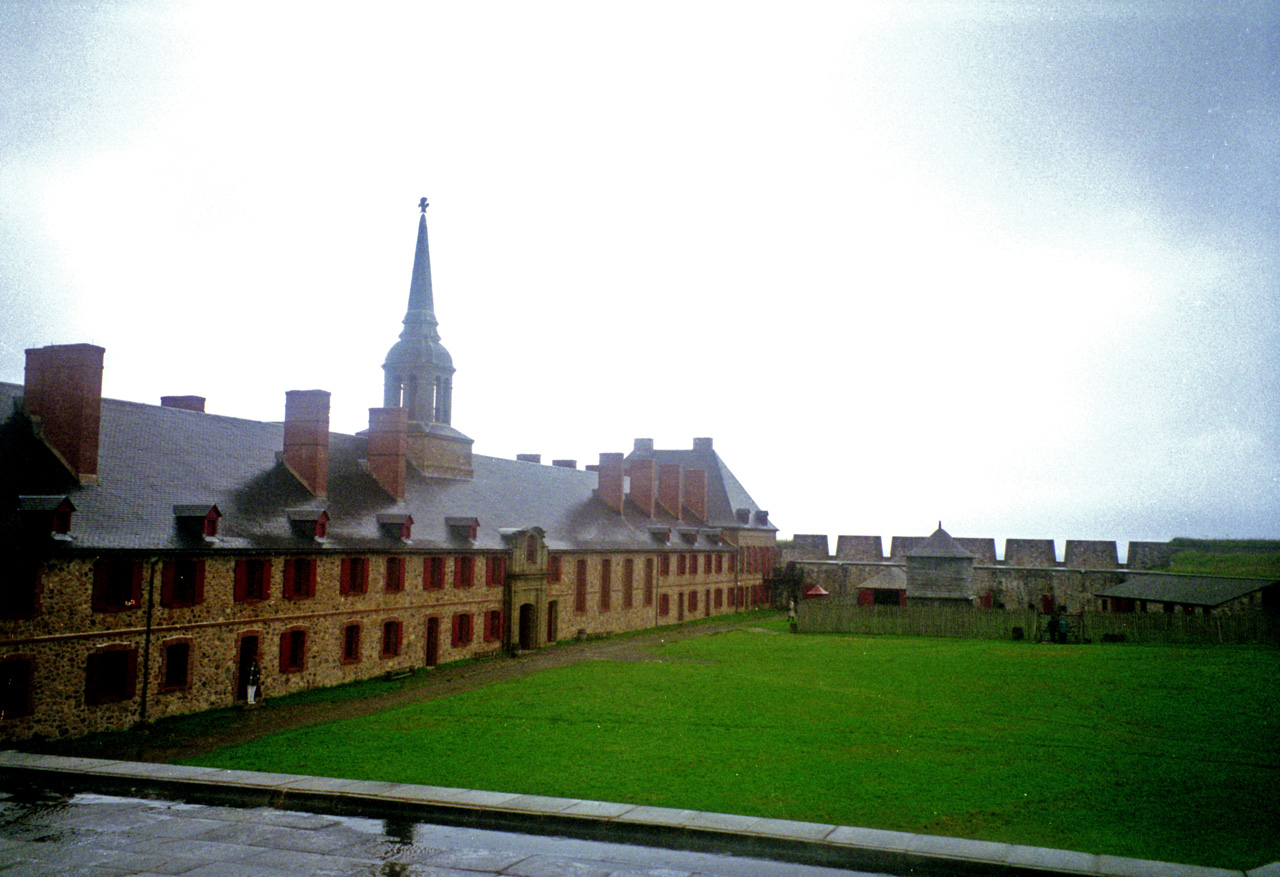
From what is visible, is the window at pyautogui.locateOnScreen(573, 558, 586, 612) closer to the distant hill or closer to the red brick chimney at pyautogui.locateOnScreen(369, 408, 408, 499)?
the red brick chimney at pyautogui.locateOnScreen(369, 408, 408, 499)

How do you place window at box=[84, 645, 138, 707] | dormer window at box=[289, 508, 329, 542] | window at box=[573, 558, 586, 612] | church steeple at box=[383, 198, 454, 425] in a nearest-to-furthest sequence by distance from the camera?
window at box=[84, 645, 138, 707] → dormer window at box=[289, 508, 329, 542] → church steeple at box=[383, 198, 454, 425] → window at box=[573, 558, 586, 612]

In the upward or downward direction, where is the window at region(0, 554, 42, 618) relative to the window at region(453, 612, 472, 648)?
upward

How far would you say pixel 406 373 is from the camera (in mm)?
43000

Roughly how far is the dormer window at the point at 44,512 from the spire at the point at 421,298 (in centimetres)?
2326

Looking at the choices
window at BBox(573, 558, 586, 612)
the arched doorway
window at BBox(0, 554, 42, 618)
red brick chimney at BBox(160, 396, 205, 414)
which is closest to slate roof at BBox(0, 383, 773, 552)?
window at BBox(0, 554, 42, 618)

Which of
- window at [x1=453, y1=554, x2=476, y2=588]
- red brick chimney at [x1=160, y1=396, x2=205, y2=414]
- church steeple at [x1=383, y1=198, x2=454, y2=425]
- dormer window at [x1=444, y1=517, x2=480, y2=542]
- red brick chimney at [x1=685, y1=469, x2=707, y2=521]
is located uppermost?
church steeple at [x1=383, y1=198, x2=454, y2=425]

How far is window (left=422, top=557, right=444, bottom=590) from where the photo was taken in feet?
111

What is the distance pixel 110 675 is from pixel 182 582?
2891 mm

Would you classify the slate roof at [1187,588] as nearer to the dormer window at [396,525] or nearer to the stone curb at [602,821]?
the stone curb at [602,821]

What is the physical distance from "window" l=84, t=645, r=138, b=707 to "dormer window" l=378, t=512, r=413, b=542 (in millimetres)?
10897

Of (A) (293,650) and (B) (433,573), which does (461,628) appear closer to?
(B) (433,573)

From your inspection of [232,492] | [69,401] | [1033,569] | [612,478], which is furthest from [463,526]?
[1033,569]

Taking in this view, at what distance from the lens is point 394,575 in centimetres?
3212

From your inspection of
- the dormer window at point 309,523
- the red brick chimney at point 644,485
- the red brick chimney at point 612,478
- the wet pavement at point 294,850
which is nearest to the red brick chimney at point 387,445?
the dormer window at point 309,523
